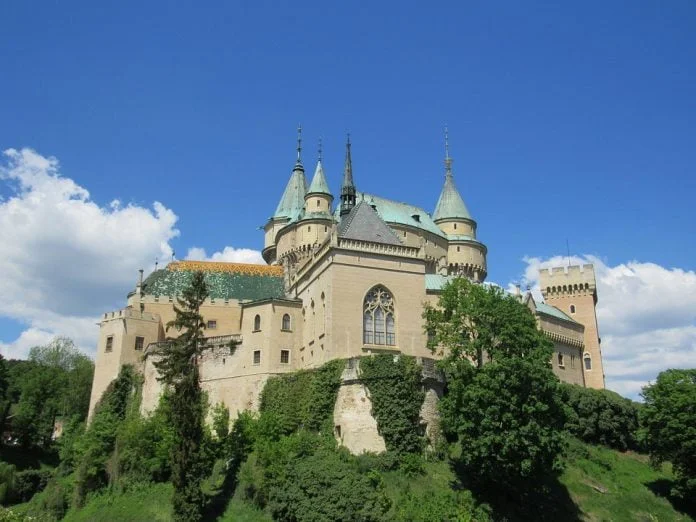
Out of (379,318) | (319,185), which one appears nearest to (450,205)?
(319,185)

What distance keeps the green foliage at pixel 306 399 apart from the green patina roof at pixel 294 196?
32.5 m

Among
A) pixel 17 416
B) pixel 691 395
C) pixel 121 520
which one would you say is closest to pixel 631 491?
pixel 691 395

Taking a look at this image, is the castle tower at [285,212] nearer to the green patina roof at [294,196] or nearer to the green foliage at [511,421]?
the green patina roof at [294,196]

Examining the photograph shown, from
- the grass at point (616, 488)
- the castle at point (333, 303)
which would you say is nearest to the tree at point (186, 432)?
the castle at point (333, 303)

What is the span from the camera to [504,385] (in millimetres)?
38281

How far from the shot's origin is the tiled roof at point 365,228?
2041 inches

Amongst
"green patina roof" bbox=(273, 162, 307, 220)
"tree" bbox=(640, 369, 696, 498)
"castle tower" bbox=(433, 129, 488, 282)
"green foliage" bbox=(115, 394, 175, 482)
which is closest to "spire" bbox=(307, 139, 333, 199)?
"green patina roof" bbox=(273, 162, 307, 220)

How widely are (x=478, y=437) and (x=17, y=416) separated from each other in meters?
53.8

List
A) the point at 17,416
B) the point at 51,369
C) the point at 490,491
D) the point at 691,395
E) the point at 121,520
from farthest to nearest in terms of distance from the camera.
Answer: the point at 51,369 < the point at 17,416 < the point at 691,395 < the point at 121,520 < the point at 490,491

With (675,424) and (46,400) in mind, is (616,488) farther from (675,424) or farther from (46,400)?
(46,400)

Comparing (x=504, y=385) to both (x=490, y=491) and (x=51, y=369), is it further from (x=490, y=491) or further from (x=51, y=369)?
(x=51, y=369)

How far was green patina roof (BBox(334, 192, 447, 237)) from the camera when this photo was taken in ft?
239

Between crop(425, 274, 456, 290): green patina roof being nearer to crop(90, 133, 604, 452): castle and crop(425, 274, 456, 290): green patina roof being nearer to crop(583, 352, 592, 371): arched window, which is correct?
crop(90, 133, 604, 452): castle

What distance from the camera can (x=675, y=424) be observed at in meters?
47.9
